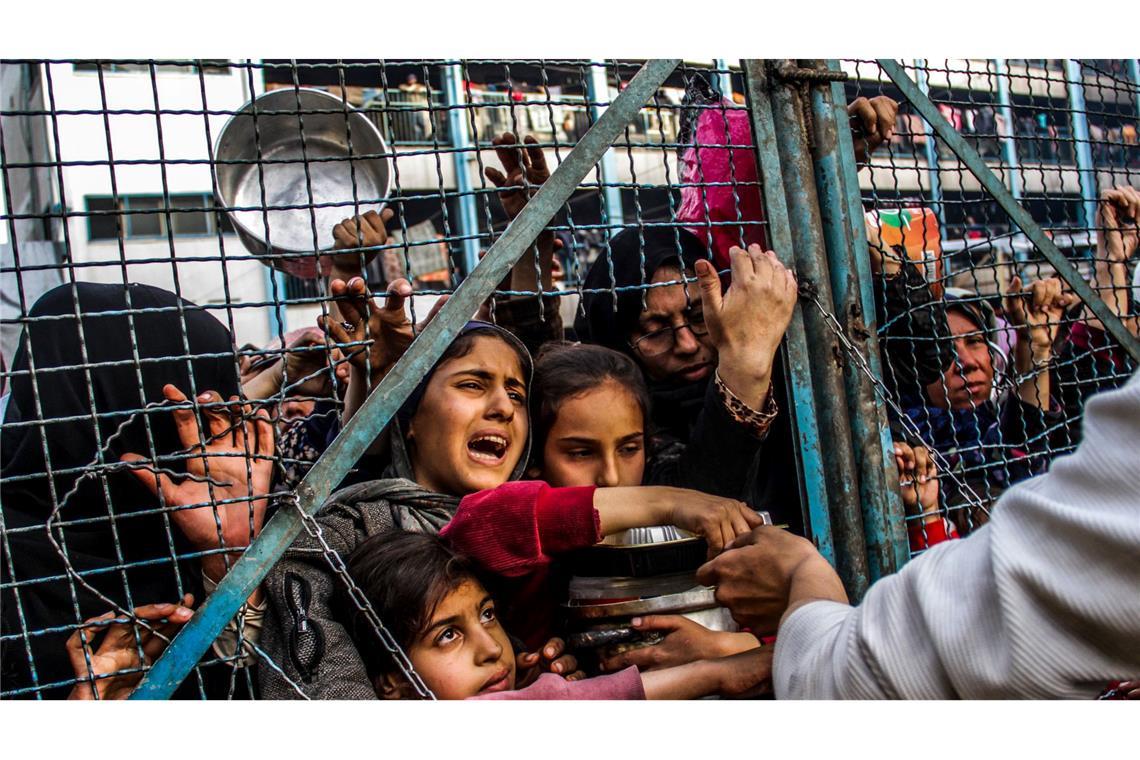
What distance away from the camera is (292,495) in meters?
1.46

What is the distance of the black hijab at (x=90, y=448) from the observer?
1.75 m

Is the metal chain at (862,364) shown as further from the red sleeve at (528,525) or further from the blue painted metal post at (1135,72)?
the blue painted metal post at (1135,72)

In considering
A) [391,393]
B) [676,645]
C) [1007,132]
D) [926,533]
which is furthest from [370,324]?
[1007,132]

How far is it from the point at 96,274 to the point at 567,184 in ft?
41.1

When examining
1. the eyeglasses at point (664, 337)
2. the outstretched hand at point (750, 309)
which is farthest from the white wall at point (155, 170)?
the outstretched hand at point (750, 309)

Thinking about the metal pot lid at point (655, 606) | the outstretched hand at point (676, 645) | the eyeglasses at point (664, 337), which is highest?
the eyeglasses at point (664, 337)

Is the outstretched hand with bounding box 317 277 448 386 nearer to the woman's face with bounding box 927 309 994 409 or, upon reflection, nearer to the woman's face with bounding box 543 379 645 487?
the woman's face with bounding box 543 379 645 487

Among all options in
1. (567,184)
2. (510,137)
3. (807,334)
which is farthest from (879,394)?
(510,137)

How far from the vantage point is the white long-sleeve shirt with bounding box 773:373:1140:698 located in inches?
34.5

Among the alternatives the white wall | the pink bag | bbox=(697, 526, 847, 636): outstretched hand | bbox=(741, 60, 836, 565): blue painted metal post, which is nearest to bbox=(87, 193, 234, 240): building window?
the white wall

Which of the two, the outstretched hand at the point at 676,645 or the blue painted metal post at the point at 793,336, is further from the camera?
the blue painted metal post at the point at 793,336

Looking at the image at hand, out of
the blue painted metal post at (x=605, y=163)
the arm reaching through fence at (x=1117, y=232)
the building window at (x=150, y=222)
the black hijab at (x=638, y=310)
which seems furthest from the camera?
the building window at (x=150, y=222)

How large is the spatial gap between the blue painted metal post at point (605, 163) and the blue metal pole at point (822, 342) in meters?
0.39
